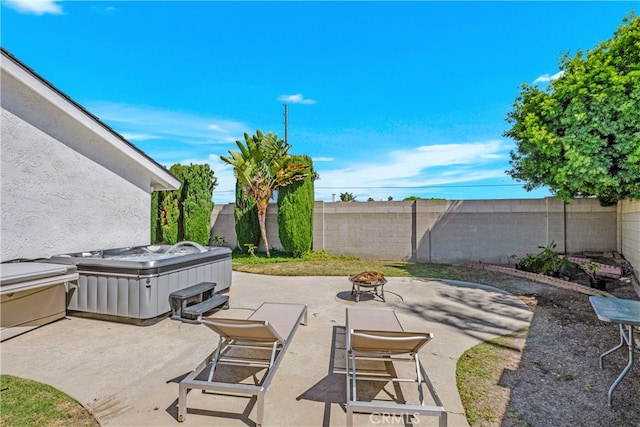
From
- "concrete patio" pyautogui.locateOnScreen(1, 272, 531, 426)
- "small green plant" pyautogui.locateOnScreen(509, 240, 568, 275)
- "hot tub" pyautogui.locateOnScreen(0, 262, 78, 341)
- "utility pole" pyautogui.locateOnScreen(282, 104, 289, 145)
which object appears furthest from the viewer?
"utility pole" pyautogui.locateOnScreen(282, 104, 289, 145)

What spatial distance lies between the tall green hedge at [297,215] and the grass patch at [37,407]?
37.5 feet

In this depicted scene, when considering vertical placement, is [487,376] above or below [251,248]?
below

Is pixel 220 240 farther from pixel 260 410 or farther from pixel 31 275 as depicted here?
pixel 260 410

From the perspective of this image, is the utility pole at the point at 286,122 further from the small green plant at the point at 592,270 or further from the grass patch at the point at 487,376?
the grass patch at the point at 487,376

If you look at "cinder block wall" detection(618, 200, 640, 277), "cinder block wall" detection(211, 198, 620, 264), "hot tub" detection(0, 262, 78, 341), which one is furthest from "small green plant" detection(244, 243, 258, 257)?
"cinder block wall" detection(618, 200, 640, 277)

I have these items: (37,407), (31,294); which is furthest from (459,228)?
(31,294)

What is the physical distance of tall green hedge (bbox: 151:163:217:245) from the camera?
1609 centimetres

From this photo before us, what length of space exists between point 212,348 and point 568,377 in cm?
505

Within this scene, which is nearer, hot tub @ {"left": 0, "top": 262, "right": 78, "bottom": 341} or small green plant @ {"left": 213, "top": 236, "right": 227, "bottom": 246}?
hot tub @ {"left": 0, "top": 262, "right": 78, "bottom": 341}

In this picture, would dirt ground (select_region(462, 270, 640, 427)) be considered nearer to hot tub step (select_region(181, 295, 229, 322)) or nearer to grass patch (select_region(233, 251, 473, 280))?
grass patch (select_region(233, 251, 473, 280))

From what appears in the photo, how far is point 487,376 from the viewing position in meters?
3.93

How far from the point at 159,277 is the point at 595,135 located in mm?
11447

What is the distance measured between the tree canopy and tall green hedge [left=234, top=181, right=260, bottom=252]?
12304 millimetres

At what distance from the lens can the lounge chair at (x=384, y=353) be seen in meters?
2.63
